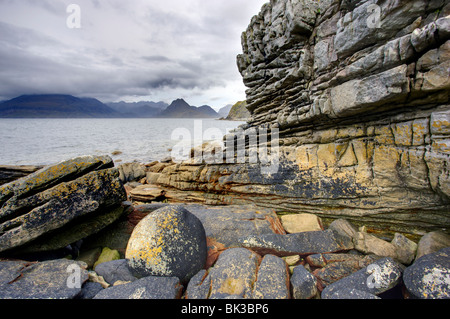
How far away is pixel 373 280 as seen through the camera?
4285 mm

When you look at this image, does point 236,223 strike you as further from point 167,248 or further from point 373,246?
point 373,246

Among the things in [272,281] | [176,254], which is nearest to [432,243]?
[272,281]

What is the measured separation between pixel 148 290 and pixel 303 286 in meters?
3.38

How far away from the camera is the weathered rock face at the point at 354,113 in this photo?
499 centimetres

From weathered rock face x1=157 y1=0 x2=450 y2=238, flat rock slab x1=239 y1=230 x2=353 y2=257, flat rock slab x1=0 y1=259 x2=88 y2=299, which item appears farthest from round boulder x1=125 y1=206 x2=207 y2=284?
weathered rock face x1=157 y1=0 x2=450 y2=238

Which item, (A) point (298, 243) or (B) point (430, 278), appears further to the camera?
(A) point (298, 243)

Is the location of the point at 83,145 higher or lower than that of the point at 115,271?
higher

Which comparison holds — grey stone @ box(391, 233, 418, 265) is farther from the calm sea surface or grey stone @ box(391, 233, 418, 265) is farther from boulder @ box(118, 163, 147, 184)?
the calm sea surface

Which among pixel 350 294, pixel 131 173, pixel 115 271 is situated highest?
pixel 131 173

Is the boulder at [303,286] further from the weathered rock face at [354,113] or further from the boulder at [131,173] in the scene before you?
the boulder at [131,173]

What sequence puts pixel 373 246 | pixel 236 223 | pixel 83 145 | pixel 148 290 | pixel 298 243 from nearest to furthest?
pixel 148 290 → pixel 373 246 → pixel 298 243 → pixel 236 223 → pixel 83 145

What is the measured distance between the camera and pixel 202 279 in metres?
4.68

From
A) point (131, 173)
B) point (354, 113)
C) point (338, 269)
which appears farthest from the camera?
point (131, 173)
